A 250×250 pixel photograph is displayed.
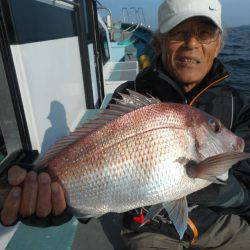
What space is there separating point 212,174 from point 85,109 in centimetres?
373

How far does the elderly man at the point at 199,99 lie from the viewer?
195cm

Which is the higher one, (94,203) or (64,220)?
(94,203)

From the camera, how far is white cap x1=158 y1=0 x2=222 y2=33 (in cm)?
194

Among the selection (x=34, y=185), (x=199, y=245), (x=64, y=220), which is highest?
(x=34, y=185)

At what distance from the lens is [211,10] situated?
1.98 meters

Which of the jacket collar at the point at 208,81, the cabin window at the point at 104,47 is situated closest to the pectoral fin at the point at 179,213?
the jacket collar at the point at 208,81

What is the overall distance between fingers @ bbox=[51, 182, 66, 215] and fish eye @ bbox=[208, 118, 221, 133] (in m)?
0.86

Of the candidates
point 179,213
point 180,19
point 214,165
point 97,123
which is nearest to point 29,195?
point 97,123

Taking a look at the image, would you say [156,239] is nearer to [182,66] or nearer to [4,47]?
[182,66]

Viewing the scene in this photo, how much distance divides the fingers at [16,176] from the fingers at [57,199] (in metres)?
0.16

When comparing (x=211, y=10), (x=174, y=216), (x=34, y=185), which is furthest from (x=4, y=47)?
(x=174, y=216)

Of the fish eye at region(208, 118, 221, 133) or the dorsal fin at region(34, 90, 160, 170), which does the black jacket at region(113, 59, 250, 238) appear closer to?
the fish eye at region(208, 118, 221, 133)

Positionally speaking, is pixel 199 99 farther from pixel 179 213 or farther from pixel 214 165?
pixel 179 213

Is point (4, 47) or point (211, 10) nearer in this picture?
point (211, 10)
